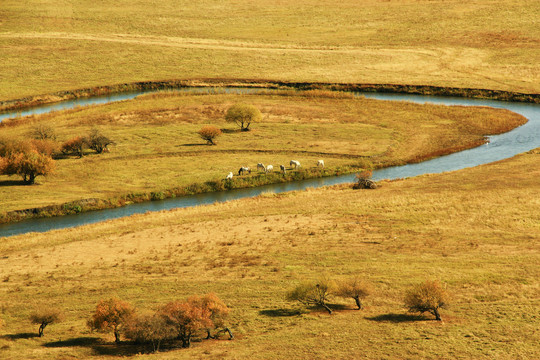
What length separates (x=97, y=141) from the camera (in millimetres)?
80188

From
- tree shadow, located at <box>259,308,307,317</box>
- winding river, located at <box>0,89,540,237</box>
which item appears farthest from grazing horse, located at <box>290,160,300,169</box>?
tree shadow, located at <box>259,308,307,317</box>

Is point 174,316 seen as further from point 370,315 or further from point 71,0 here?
point 71,0

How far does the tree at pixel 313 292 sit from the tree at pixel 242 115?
52.7 meters

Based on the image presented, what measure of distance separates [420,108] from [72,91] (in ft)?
203

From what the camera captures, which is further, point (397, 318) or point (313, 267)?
point (313, 267)

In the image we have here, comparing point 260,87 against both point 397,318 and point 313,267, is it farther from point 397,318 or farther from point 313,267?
point 397,318

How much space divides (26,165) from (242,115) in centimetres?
3190

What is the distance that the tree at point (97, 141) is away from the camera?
3157 inches

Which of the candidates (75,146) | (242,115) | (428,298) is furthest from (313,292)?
(242,115)

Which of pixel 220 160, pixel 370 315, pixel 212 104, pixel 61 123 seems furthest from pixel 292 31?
pixel 370 315

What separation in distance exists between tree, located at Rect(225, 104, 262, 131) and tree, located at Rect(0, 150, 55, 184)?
28732mm

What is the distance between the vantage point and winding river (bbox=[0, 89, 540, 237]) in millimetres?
61472

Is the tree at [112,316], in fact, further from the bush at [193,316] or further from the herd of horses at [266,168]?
the herd of horses at [266,168]

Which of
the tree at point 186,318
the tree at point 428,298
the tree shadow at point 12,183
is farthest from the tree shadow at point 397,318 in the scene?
the tree shadow at point 12,183
